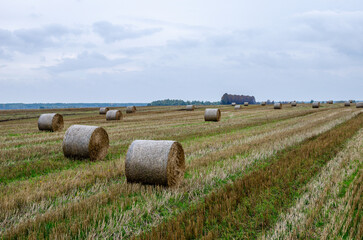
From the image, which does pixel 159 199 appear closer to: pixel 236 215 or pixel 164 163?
pixel 164 163

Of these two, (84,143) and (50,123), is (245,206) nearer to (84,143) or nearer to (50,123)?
(84,143)

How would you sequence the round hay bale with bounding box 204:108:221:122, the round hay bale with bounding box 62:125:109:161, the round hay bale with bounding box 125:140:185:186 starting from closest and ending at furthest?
the round hay bale with bounding box 125:140:185:186, the round hay bale with bounding box 62:125:109:161, the round hay bale with bounding box 204:108:221:122

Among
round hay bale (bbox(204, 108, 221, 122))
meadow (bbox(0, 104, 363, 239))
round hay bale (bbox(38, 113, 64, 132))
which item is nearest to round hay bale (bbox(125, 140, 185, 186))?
meadow (bbox(0, 104, 363, 239))

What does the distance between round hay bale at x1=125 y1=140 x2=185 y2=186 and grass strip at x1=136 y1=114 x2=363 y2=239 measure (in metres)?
1.23

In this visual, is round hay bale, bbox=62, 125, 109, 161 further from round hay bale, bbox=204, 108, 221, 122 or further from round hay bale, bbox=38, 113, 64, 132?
round hay bale, bbox=204, 108, 221, 122

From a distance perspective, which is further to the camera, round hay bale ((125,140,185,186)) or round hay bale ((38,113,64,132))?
round hay bale ((38,113,64,132))

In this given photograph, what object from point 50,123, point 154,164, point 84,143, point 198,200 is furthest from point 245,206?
point 50,123

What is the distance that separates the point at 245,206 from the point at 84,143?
6.37 metres

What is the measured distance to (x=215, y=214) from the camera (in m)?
4.61

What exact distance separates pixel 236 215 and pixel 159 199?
1.62 metres

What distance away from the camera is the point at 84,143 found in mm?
9148

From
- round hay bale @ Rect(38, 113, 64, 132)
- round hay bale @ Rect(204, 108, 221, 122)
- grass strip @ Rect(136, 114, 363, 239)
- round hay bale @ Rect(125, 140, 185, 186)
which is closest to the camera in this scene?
grass strip @ Rect(136, 114, 363, 239)

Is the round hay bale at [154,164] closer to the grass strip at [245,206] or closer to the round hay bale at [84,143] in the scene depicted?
the grass strip at [245,206]

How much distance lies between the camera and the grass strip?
4066mm
